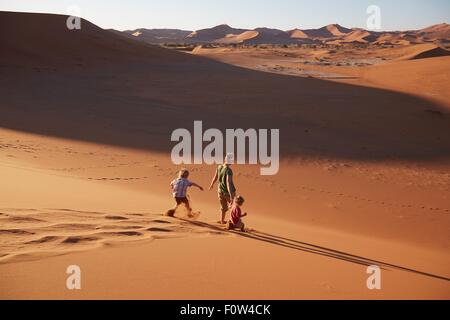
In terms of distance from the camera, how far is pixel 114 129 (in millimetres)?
15023

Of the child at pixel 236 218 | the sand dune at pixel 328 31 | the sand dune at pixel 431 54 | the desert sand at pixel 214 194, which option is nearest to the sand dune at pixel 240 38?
the sand dune at pixel 328 31

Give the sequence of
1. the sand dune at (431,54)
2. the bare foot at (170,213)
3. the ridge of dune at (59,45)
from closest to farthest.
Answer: the bare foot at (170,213) < the ridge of dune at (59,45) < the sand dune at (431,54)

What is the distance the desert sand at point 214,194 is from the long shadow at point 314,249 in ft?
0.12

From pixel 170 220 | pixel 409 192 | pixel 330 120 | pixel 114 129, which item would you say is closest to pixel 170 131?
pixel 114 129

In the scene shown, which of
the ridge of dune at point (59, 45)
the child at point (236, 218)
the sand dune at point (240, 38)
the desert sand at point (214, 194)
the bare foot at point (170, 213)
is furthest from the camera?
the sand dune at point (240, 38)

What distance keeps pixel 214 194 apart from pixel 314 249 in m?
3.70

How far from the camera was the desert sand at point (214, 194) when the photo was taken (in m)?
4.45

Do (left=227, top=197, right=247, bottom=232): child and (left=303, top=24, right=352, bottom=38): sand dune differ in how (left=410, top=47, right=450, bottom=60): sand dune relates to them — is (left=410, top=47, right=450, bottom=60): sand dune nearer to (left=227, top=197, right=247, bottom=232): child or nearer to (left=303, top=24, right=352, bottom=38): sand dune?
(left=227, top=197, right=247, bottom=232): child

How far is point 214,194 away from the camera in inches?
372

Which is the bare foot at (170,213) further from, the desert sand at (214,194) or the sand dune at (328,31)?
the sand dune at (328,31)

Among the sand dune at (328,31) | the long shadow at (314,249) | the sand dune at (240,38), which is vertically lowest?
the long shadow at (314,249)

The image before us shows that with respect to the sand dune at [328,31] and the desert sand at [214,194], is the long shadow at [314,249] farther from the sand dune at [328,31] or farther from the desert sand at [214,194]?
the sand dune at [328,31]

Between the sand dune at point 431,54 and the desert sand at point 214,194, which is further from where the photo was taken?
the sand dune at point 431,54

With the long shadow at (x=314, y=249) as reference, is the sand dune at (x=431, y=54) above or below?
above
